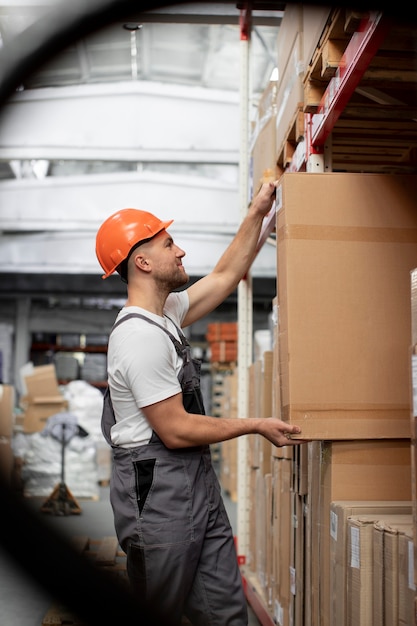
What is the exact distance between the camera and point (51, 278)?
14.4 metres

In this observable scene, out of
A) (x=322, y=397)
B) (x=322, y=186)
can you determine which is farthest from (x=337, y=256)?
(x=322, y=397)

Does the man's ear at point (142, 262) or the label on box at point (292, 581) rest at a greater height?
the man's ear at point (142, 262)

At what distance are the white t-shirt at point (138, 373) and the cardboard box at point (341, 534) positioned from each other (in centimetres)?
69

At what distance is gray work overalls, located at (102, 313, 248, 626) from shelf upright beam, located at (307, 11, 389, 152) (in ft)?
3.28

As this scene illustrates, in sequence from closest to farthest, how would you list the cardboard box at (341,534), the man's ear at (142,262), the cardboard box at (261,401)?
the cardboard box at (341,534) < the man's ear at (142,262) < the cardboard box at (261,401)

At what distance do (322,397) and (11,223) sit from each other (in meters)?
9.76

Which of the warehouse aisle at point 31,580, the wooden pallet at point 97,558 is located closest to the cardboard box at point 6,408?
the warehouse aisle at point 31,580

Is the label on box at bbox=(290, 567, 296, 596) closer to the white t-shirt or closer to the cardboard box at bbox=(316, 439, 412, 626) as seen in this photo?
the cardboard box at bbox=(316, 439, 412, 626)

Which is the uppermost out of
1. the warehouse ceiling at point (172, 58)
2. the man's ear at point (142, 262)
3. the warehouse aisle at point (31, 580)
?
the warehouse ceiling at point (172, 58)

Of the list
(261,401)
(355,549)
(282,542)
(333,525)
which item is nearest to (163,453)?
(333,525)

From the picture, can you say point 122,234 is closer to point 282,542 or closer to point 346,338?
point 346,338

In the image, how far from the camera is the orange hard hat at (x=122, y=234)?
2859 millimetres

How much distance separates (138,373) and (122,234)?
0.60 meters

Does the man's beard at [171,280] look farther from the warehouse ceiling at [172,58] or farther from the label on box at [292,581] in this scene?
the warehouse ceiling at [172,58]
